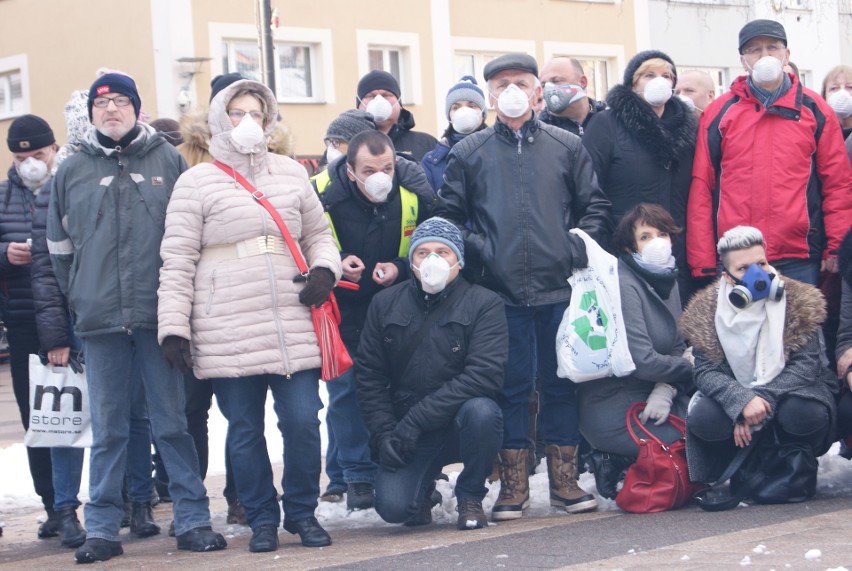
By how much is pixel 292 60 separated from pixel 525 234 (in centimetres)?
1993

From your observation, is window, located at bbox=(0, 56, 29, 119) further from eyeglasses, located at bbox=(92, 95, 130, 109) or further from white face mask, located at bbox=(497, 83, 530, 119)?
white face mask, located at bbox=(497, 83, 530, 119)

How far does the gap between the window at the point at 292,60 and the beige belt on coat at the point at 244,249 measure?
63.1ft

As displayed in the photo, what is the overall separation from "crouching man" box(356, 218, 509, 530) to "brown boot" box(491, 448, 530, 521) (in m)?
0.19

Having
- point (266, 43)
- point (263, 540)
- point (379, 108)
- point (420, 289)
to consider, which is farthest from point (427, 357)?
point (266, 43)

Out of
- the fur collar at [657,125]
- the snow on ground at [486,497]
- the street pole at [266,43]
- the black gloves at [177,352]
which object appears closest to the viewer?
the black gloves at [177,352]

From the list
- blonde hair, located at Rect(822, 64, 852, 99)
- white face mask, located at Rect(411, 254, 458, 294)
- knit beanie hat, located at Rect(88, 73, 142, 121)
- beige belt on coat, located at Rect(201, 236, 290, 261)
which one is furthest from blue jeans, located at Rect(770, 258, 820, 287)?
knit beanie hat, located at Rect(88, 73, 142, 121)

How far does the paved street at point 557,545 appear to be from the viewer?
18.4 feet

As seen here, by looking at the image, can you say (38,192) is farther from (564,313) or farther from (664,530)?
(664,530)

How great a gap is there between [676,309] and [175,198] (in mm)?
2632

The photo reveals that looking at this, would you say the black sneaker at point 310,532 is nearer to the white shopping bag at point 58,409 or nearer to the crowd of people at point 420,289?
the crowd of people at point 420,289

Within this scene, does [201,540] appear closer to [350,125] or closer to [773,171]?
[350,125]

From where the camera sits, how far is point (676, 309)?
293 inches

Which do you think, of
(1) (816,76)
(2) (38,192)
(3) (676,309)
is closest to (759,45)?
(3) (676,309)

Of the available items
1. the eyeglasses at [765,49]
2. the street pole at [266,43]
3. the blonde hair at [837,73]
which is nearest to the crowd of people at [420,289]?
the eyeglasses at [765,49]
